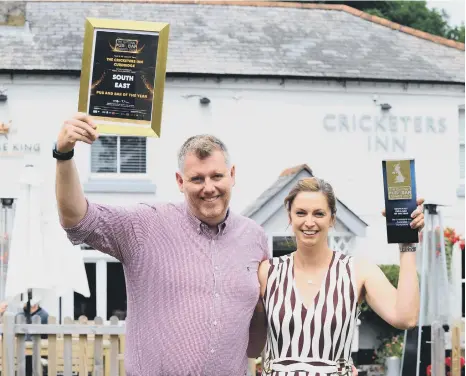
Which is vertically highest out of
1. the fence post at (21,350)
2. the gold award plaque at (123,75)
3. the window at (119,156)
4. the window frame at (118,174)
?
the window at (119,156)

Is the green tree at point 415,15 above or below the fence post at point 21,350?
above

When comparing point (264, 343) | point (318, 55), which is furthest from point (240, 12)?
point (264, 343)

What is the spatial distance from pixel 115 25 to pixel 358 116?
1134 cm

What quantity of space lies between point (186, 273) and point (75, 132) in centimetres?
73

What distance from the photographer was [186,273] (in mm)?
3256

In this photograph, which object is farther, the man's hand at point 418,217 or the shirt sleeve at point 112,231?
the man's hand at point 418,217

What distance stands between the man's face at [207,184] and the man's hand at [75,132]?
1.48 ft

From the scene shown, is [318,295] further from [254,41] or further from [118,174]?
[254,41]

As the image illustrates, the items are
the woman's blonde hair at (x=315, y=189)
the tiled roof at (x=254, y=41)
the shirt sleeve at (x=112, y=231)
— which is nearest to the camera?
the shirt sleeve at (x=112, y=231)

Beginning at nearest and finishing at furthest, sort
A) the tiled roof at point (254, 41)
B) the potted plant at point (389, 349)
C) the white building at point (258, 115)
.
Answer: the potted plant at point (389, 349) < the white building at point (258, 115) < the tiled roof at point (254, 41)

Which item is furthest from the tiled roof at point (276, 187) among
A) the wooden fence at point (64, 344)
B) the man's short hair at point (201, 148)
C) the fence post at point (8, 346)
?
the man's short hair at point (201, 148)

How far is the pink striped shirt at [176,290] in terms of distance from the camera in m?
3.21

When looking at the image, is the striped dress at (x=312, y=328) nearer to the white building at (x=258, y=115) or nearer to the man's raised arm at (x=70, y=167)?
the man's raised arm at (x=70, y=167)

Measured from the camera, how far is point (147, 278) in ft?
10.7
